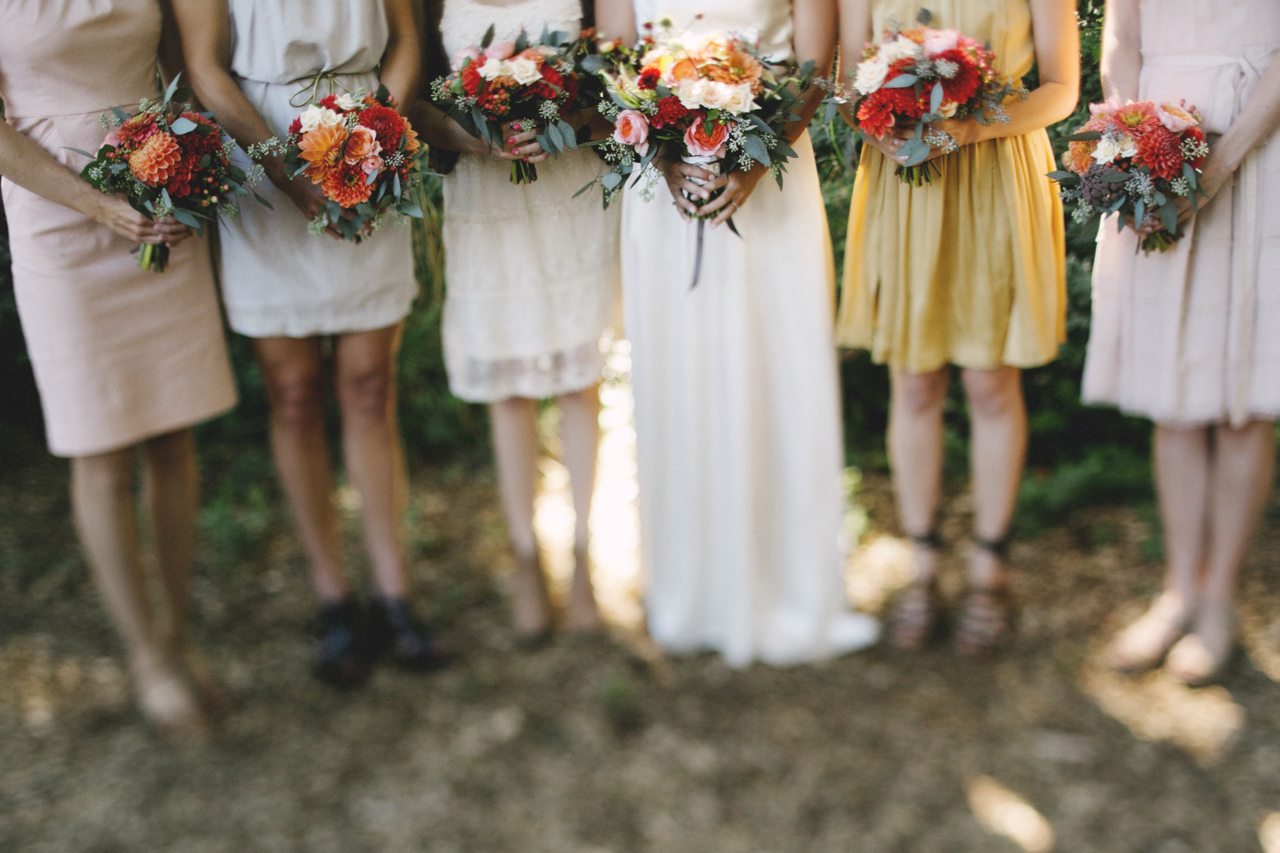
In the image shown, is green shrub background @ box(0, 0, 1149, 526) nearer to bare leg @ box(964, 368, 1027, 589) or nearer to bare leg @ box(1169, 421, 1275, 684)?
bare leg @ box(964, 368, 1027, 589)

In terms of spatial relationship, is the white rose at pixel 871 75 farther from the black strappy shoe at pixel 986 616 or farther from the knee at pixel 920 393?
the black strappy shoe at pixel 986 616

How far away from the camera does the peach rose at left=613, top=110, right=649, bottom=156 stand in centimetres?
263

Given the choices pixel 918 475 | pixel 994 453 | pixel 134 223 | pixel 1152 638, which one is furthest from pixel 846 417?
pixel 134 223

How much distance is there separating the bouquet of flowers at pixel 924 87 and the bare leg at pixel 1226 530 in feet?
3.56

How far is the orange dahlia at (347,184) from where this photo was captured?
2.65 meters

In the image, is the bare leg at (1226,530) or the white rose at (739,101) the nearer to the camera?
the white rose at (739,101)

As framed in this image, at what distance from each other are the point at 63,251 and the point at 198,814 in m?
1.41

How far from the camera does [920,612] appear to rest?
3238 millimetres

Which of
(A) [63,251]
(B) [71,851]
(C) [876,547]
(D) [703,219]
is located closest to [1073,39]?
(D) [703,219]

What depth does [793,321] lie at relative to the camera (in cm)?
298

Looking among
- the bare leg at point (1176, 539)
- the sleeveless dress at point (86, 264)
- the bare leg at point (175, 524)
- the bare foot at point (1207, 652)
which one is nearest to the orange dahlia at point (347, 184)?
the sleeveless dress at point (86, 264)

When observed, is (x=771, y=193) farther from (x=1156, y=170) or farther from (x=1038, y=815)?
(x=1038, y=815)

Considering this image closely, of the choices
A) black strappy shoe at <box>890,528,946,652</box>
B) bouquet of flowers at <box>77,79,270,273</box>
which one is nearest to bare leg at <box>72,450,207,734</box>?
bouquet of flowers at <box>77,79,270,273</box>

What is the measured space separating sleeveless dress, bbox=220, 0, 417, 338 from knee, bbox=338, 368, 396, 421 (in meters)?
0.15
